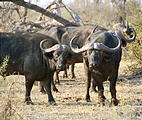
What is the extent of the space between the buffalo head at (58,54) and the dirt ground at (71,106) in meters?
0.98

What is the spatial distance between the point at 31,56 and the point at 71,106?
1.56 meters

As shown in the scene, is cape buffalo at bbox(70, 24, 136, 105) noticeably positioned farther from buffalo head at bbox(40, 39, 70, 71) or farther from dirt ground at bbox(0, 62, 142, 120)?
dirt ground at bbox(0, 62, 142, 120)

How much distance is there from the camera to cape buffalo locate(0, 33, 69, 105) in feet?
28.1

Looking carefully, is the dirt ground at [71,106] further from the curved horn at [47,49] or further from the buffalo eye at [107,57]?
the curved horn at [47,49]

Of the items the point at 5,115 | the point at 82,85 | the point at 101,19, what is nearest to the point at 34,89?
the point at 82,85

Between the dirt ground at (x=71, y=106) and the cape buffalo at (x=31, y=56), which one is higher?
the cape buffalo at (x=31, y=56)

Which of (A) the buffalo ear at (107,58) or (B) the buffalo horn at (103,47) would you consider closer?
(B) the buffalo horn at (103,47)

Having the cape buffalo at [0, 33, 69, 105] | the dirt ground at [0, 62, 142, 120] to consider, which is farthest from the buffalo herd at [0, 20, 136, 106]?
the dirt ground at [0, 62, 142, 120]

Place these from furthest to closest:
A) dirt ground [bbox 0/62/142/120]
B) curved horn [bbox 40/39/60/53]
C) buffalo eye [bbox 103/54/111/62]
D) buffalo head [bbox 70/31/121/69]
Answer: curved horn [bbox 40/39/60/53], buffalo eye [bbox 103/54/111/62], buffalo head [bbox 70/31/121/69], dirt ground [bbox 0/62/142/120]

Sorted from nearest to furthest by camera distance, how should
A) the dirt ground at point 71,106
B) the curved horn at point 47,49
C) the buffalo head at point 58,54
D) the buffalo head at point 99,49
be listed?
1. the dirt ground at point 71,106
2. the buffalo head at point 99,49
3. the buffalo head at point 58,54
4. the curved horn at point 47,49

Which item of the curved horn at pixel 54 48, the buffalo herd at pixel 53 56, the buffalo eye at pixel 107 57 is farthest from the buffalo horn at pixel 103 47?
the curved horn at pixel 54 48

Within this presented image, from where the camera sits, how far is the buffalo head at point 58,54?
8.37 meters

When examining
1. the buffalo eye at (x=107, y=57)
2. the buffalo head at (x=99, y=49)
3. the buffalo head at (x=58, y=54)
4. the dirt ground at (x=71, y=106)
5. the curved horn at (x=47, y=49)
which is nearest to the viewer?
the dirt ground at (x=71, y=106)

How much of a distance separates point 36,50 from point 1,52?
87 centimetres
